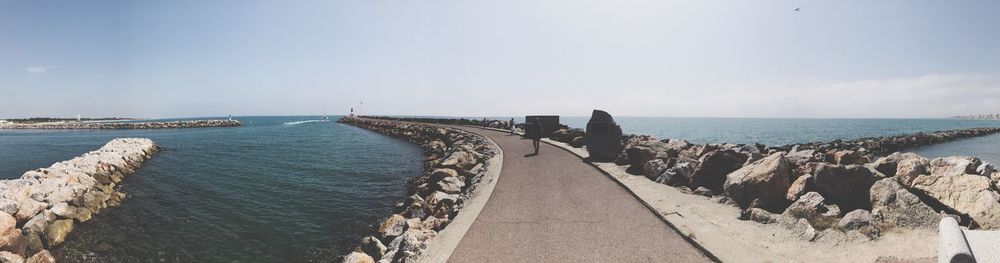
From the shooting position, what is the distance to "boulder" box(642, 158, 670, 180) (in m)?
11.4

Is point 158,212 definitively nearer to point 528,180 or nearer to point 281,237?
point 281,237

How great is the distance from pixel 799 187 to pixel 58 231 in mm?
16711

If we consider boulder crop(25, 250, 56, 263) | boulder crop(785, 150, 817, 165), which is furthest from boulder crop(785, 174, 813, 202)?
boulder crop(25, 250, 56, 263)

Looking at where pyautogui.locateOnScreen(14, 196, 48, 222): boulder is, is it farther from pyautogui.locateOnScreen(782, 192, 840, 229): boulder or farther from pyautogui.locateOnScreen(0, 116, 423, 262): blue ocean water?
pyautogui.locateOnScreen(782, 192, 840, 229): boulder

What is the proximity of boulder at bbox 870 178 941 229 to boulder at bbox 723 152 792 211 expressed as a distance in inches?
52.8

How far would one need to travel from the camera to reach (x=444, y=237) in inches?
285

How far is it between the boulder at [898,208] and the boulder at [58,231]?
660 inches

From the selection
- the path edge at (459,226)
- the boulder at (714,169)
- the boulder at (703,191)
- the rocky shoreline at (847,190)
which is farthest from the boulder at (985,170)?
the path edge at (459,226)

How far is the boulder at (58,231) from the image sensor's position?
993 cm

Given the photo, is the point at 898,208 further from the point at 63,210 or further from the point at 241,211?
the point at 63,210

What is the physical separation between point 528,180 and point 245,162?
68.6 feet

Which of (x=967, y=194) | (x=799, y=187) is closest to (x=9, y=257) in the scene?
(x=799, y=187)

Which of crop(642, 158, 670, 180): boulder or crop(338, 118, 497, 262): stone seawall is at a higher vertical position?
crop(642, 158, 670, 180): boulder

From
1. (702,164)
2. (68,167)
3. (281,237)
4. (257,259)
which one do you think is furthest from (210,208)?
(702,164)
